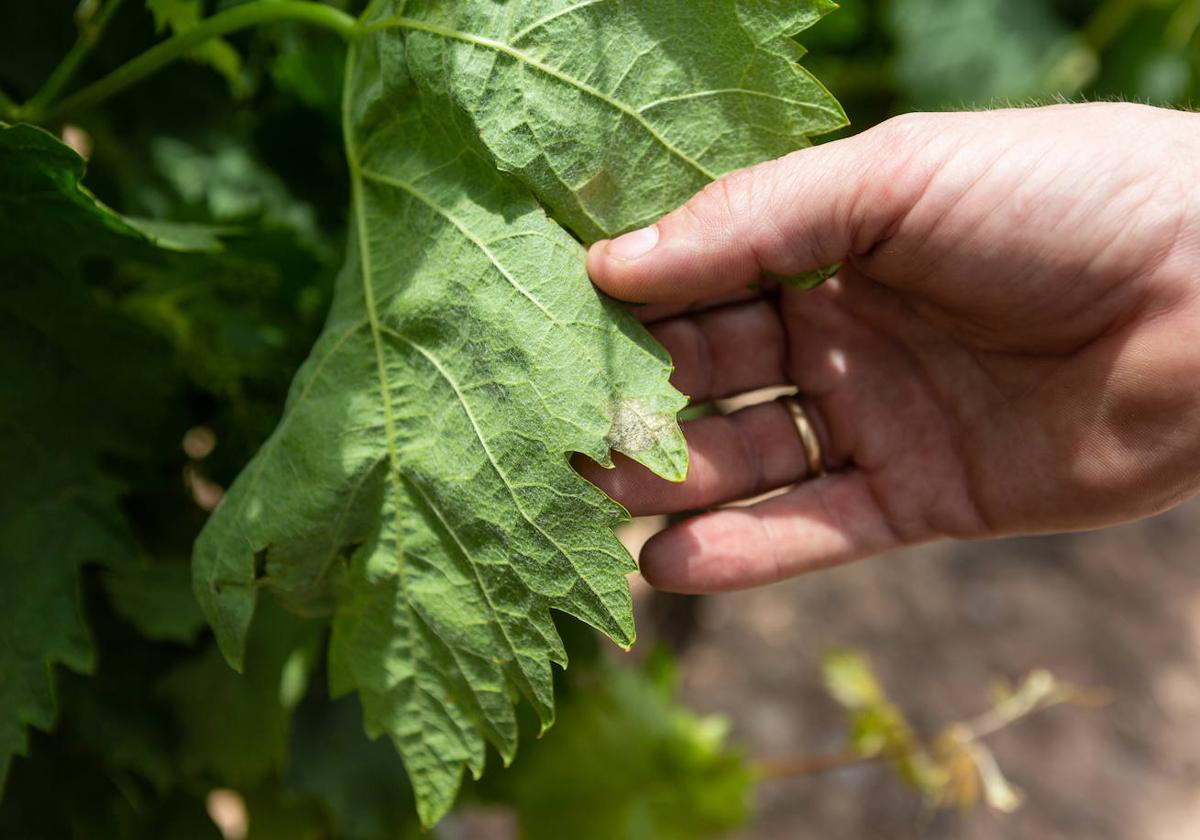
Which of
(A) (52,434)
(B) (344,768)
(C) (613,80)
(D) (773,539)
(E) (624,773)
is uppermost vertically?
(C) (613,80)

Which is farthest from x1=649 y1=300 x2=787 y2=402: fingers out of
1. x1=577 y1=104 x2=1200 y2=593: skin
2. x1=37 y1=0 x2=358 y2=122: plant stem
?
x1=37 y1=0 x2=358 y2=122: plant stem

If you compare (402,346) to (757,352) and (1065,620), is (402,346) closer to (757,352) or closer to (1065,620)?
(757,352)

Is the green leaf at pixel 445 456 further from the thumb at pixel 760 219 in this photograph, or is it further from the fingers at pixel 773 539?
the fingers at pixel 773 539

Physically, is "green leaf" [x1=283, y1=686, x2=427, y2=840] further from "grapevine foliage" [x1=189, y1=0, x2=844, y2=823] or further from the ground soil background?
the ground soil background

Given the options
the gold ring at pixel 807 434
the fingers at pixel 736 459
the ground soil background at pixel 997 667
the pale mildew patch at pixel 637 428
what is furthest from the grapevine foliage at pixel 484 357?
the ground soil background at pixel 997 667

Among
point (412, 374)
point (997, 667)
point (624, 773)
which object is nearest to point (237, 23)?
point (412, 374)

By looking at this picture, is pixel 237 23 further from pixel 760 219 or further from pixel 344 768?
pixel 344 768
